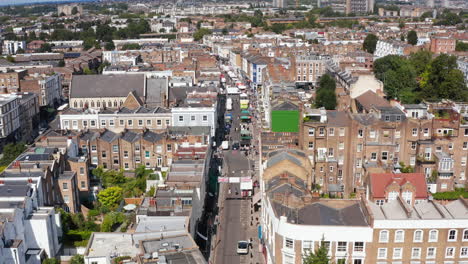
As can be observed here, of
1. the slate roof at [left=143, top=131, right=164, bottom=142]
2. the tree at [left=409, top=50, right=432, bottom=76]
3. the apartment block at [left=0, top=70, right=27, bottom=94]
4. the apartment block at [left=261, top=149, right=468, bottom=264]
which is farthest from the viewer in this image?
the apartment block at [left=0, top=70, right=27, bottom=94]

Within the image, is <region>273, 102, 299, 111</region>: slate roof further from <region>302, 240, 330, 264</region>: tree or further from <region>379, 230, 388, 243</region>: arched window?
<region>302, 240, 330, 264</region>: tree

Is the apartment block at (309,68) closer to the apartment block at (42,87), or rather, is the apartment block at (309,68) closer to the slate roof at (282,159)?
the apartment block at (42,87)

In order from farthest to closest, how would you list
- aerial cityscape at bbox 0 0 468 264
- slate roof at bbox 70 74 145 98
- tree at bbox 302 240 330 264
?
slate roof at bbox 70 74 145 98 < aerial cityscape at bbox 0 0 468 264 < tree at bbox 302 240 330 264

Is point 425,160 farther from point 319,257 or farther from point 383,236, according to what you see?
point 319,257

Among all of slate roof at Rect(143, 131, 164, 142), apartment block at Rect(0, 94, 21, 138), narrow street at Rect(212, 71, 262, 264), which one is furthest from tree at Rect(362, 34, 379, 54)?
apartment block at Rect(0, 94, 21, 138)

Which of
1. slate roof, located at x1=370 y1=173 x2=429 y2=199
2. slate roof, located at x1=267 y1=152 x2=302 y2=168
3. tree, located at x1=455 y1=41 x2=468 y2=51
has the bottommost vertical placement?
slate roof, located at x1=370 y1=173 x2=429 y2=199

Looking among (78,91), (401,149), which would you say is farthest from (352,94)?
(78,91)

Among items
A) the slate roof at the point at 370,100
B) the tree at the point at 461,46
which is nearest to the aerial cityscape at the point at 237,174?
the slate roof at the point at 370,100
